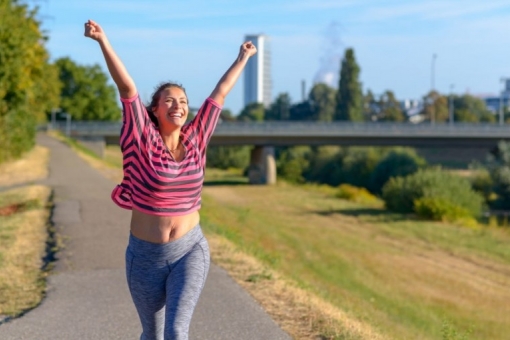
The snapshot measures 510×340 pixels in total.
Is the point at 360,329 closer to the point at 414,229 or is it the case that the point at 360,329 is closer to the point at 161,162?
the point at 161,162

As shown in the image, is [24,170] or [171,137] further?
[24,170]

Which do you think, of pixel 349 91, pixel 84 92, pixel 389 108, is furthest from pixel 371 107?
pixel 84 92

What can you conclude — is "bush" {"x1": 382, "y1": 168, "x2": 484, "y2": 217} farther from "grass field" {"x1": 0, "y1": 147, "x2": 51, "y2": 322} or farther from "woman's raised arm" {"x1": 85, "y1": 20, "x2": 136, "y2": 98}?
"woman's raised arm" {"x1": 85, "y1": 20, "x2": 136, "y2": 98}

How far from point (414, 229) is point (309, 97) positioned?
113420 millimetres

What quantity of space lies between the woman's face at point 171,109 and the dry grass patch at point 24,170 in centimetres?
2630

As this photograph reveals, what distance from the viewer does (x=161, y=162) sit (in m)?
4.79

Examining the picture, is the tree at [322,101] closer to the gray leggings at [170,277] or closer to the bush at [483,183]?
the bush at [483,183]

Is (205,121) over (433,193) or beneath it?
over

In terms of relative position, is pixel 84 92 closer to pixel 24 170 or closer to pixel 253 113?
pixel 253 113


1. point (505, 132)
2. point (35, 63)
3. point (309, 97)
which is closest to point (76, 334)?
point (35, 63)

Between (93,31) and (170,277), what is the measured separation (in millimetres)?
1453

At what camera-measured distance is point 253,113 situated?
164625mm

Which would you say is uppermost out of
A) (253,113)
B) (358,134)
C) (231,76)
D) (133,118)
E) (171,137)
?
(253,113)

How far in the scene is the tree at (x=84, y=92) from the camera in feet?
390
